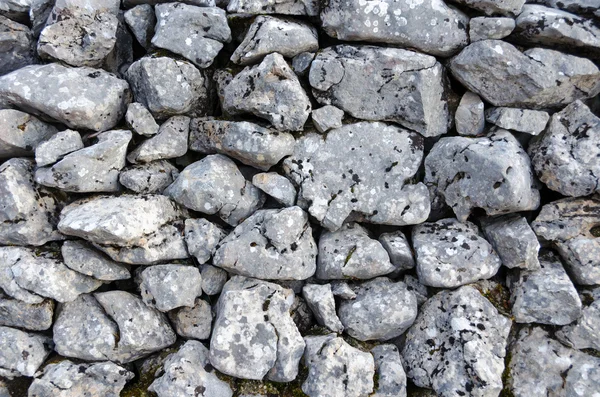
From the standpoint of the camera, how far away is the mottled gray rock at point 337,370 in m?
4.19

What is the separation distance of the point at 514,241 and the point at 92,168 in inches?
177

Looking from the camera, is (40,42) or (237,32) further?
(237,32)

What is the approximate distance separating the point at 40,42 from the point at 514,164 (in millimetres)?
5196

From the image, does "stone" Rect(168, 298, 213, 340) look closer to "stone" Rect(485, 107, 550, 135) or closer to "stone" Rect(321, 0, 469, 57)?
"stone" Rect(321, 0, 469, 57)

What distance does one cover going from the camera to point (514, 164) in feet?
14.4

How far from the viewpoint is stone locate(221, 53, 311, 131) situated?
4.54 metres

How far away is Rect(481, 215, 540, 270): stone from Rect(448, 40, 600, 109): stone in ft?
4.32

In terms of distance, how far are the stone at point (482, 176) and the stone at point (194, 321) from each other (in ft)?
9.30

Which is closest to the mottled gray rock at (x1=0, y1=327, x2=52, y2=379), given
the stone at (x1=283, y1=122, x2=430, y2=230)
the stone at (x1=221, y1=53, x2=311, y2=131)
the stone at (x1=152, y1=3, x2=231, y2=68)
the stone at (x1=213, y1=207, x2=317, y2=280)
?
the stone at (x1=213, y1=207, x2=317, y2=280)

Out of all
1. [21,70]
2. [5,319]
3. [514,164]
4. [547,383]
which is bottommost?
[547,383]

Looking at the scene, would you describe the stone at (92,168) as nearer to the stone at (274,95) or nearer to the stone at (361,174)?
the stone at (274,95)

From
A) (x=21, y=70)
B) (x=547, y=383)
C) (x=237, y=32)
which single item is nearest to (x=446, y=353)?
(x=547, y=383)

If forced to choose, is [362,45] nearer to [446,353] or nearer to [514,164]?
[514,164]

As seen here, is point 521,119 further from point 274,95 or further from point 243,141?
point 243,141
